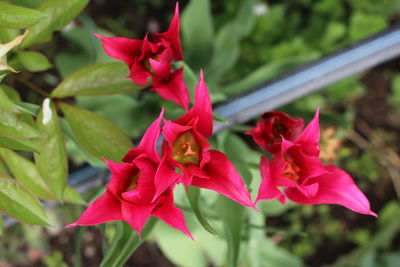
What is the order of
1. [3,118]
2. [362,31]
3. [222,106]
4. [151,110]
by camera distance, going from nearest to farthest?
[3,118], [222,106], [151,110], [362,31]

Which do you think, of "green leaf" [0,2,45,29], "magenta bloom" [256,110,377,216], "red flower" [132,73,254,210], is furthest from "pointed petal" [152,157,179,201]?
"green leaf" [0,2,45,29]

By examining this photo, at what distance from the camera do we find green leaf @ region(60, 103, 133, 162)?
0.61m

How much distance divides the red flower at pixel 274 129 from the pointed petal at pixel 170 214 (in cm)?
15

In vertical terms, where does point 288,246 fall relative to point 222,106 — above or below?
below

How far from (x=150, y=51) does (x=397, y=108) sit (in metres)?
1.31

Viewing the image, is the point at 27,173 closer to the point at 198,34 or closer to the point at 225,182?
the point at 225,182

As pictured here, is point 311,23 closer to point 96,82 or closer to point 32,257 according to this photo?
point 96,82

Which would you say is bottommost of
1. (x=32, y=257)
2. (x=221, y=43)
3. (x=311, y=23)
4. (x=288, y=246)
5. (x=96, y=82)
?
(x=288, y=246)

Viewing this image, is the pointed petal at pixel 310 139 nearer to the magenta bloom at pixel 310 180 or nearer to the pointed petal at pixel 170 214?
the magenta bloom at pixel 310 180

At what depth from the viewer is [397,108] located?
5.27ft

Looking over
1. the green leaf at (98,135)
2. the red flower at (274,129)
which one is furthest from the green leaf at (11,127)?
the red flower at (274,129)

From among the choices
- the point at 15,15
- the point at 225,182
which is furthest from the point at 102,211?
the point at 15,15

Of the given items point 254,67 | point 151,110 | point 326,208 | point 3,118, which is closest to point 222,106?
point 151,110

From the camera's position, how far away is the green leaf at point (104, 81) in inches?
23.7
